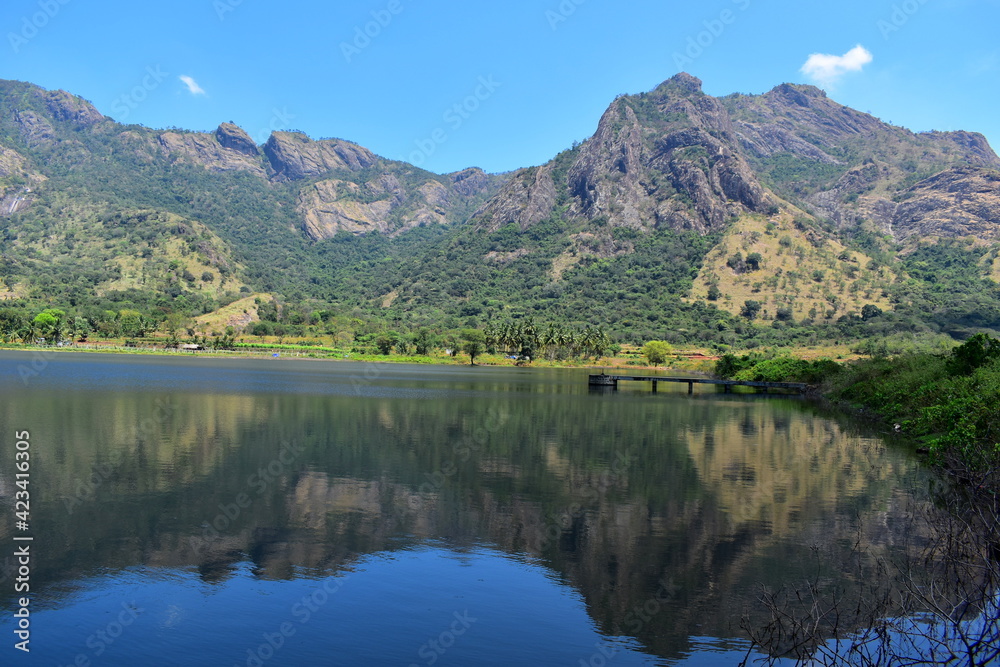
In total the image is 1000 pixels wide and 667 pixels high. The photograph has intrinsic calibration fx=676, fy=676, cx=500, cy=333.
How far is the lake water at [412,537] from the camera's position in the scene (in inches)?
495

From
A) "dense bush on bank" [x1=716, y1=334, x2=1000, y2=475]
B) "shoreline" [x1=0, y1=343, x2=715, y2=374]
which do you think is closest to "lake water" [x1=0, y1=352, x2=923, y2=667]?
"dense bush on bank" [x1=716, y1=334, x2=1000, y2=475]

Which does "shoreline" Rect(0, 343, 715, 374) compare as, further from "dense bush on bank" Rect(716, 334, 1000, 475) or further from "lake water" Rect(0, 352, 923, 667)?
"lake water" Rect(0, 352, 923, 667)

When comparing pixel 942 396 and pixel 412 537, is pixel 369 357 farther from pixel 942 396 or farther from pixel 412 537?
pixel 412 537

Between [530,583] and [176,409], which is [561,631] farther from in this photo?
[176,409]

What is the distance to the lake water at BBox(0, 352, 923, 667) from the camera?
1256 cm

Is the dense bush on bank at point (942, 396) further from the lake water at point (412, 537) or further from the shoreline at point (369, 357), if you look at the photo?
the shoreline at point (369, 357)

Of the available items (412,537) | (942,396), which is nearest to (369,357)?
→ (942,396)

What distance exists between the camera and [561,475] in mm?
27828

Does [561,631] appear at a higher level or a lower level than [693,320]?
lower

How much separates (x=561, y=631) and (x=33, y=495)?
57.6 ft

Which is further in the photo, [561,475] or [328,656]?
[561,475]

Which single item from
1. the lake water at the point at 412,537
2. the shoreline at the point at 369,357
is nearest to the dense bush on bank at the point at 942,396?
the lake water at the point at 412,537

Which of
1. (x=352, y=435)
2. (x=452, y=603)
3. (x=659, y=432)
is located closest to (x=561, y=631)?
(x=452, y=603)

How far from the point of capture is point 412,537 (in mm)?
18703
